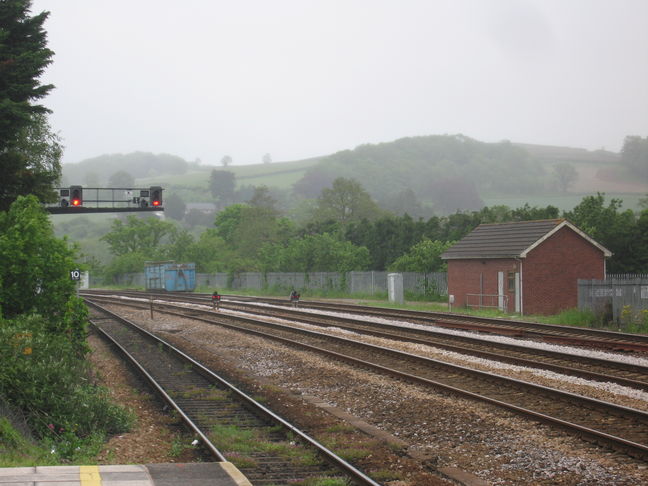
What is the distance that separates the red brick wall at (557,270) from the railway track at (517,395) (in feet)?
49.5

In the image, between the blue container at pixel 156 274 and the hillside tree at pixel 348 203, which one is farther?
the hillside tree at pixel 348 203

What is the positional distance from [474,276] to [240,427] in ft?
90.7

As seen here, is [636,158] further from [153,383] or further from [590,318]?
[153,383]

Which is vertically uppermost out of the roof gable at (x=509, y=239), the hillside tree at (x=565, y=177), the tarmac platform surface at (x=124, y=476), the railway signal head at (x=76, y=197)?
the hillside tree at (x=565, y=177)

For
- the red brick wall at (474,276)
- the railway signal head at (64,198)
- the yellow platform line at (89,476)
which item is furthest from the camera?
the red brick wall at (474,276)

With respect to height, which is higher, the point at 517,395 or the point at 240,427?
the point at 517,395

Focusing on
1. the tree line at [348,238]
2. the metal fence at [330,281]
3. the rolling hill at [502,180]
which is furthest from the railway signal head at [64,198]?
the rolling hill at [502,180]

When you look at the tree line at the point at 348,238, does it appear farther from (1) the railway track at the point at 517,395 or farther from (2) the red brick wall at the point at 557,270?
(1) the railway track at the point at 517,395

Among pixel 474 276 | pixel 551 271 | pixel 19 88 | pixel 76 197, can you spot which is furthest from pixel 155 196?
pixel 551 271

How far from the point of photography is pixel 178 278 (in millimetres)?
67000

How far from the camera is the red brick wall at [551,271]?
34.3m

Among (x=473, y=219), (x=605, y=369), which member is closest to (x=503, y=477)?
(x=605, y=369)

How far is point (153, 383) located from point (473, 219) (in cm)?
5032

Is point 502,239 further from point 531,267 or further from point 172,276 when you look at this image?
point 172,276
